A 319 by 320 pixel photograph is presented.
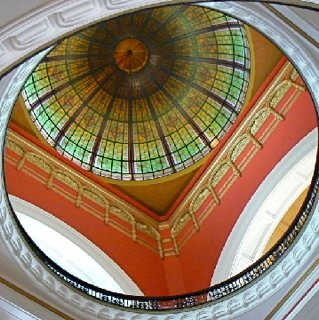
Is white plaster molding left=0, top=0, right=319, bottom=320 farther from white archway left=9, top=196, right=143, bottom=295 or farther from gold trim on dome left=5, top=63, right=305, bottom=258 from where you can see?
gold trim on dome left=5, top=63, right=305, bottom=258

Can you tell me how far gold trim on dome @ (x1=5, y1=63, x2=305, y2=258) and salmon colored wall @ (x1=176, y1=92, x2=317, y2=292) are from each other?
16 centimetres

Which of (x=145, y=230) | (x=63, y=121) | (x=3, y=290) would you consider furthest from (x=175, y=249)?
(x=3, y=290)

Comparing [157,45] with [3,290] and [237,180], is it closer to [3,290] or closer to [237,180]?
[237,180]

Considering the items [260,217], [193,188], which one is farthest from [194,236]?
[260,217]

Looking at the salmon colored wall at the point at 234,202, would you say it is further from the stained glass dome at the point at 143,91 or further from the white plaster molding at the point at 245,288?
the white plaster molding at the point at 245,288

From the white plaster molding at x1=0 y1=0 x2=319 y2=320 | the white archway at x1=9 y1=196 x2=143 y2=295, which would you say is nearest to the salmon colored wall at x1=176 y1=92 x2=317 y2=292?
the white archway at x1=9 y1=196 x2=143 y2=295

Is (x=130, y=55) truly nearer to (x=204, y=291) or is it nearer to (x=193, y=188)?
(x=193, y=188)

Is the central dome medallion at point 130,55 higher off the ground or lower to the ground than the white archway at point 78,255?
higher

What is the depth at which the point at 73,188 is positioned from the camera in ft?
43.7

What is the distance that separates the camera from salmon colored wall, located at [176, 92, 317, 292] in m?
12.2

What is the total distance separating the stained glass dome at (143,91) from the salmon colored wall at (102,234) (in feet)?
4.91

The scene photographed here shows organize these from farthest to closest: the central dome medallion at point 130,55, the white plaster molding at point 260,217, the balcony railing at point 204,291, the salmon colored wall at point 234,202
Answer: the central dome medallion at point 130,55, the white plaster molding at point 260,217, the salmon colored wall at point 234,202, the balcony railing at point 204,291

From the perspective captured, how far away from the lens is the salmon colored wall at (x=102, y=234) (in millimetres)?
12305

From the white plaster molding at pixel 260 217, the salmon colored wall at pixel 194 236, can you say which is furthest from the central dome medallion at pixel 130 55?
the white plaster molding at pixel 260 217
